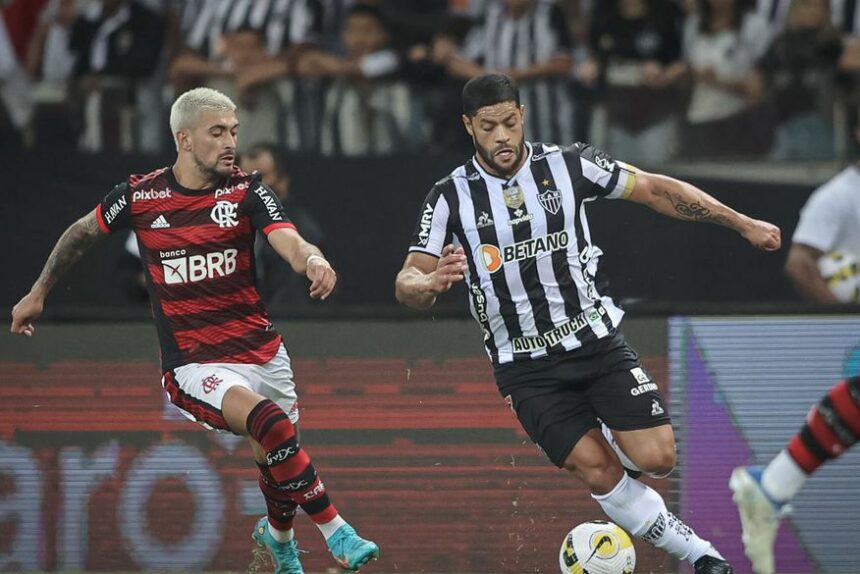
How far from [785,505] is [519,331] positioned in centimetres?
157

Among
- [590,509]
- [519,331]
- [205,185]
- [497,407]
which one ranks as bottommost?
[590,509]

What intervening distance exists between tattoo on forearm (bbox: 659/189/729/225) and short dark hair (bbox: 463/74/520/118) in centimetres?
81

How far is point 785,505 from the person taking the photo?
5.98 meters

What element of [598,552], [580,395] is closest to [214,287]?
[580,395]

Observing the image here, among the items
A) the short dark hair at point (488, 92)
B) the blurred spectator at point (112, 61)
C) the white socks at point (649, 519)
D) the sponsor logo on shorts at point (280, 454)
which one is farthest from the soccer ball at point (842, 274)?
the blurred spectator at point (112, 61)

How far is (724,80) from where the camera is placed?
10383 mm

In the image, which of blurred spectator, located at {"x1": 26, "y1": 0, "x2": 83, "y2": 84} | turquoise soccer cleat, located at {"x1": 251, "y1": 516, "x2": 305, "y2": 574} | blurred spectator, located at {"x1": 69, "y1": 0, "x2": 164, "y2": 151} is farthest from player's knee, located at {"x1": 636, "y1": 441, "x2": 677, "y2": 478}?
blurred spectator, located at {"x1": 26, "y1": 0, "x2": 83, "y2": 84}

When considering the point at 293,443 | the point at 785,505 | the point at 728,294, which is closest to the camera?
the point at 785,505

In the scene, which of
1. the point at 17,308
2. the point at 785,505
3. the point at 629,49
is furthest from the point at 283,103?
the point at 785,505

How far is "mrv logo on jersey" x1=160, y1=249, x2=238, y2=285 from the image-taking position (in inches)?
280

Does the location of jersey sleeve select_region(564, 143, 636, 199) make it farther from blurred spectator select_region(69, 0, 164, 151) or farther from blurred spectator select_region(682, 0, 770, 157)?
blurred spectator select_region(69, 0, 164, 151)

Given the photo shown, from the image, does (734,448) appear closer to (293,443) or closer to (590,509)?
(590,509)

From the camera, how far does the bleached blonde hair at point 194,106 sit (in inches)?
279

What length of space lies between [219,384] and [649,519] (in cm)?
199
